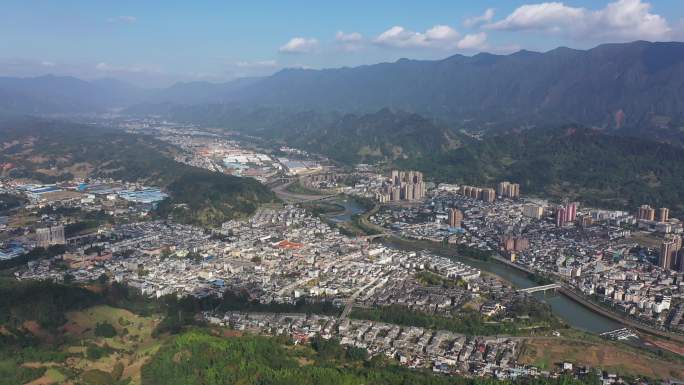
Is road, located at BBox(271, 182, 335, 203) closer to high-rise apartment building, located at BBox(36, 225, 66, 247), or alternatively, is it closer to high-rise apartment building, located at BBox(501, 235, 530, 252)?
high-rise apartment building, located at BBox(36, 225, 66, 247)

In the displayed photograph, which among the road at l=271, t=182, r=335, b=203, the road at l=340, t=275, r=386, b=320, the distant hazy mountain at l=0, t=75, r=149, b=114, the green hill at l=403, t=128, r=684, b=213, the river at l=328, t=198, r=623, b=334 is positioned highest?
the distant hazy mountain at l=0, t=75, r=149, b=114

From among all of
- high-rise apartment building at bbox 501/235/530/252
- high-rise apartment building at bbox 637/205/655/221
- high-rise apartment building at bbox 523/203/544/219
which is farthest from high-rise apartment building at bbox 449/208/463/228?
high-rise apartment building at bbox 637/205/655/221

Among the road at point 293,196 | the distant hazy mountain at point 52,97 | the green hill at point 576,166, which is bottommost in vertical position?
the road at point 293,196

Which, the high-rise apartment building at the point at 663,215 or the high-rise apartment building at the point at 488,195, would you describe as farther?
the high-rise apartment building at the point at 488,195

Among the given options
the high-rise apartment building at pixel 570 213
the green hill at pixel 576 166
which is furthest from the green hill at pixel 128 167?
the green hill at pixel 576 166

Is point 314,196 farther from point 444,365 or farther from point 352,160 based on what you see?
point 444,365

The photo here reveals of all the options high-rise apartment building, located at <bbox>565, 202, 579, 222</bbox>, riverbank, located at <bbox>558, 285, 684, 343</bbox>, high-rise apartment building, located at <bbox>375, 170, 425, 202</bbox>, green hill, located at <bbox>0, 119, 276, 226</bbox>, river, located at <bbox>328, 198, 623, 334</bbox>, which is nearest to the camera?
riverbank, located at <bbox>558, 285, 684, 343</bbox>

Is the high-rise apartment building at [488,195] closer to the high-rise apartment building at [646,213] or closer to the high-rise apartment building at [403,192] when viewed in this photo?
the high-rise apartment building at [403,192]

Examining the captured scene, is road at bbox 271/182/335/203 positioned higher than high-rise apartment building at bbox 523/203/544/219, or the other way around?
high-rise apartment building at bbox 523/203/544/219
